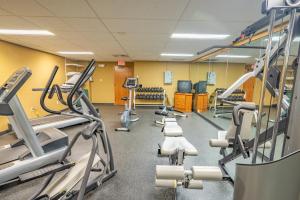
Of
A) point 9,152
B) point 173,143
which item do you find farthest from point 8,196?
point 173,143

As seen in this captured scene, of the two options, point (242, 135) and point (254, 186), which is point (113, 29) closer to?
point (242, 135)

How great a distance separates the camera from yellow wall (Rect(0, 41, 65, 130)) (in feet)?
13.6

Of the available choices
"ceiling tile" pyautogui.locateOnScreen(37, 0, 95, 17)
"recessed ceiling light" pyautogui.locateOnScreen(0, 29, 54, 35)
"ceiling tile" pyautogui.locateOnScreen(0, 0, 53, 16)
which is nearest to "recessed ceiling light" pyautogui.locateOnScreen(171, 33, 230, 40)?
"ceiling tile" pyautogui.locateOnScreen(37, 0, 95, 17)

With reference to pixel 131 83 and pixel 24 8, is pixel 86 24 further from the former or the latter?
pixel 131 83

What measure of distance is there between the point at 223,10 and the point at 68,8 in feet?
6.51

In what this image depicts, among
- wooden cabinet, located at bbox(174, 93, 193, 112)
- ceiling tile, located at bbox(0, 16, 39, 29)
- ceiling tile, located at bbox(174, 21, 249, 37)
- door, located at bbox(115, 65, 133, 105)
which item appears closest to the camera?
ceiling tile, located at bbox(0, 16, 39, 29)

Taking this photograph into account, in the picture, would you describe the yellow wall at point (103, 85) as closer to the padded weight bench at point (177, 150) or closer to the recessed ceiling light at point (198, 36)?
the recessed ceiling light at point (198, 36)

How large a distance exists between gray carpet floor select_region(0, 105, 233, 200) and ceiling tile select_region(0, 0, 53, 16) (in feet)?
7.34

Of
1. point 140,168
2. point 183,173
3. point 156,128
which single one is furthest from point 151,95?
point 183,173

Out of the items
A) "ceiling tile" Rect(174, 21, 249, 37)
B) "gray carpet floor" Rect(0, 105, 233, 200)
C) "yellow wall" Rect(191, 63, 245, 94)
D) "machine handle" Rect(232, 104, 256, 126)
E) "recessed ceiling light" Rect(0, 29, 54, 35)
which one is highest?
"ceiling tile" Rect(174, 21, 249, 37)

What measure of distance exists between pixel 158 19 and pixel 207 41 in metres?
1.81

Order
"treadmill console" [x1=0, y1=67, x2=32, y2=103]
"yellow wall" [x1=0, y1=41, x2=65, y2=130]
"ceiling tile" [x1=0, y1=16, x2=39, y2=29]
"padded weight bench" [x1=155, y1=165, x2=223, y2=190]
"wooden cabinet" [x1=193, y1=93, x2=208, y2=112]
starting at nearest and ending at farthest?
"padded weight bench" [x1=155, y1=165, x2=223, y2=190], "treadmill console" [x1=0, y1=67, x2=32, y2=103], "ceiling tile" [x1=0, y1=16, x2=39, y2=29], "yellow wall" [x1=0, y1=41, x2=65, y2=130], "wooden cabinet" [x1=193, y1=93, x2=208, y2=112]

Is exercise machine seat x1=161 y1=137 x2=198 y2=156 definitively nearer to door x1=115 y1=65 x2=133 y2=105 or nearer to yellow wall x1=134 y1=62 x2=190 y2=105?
yellow wall x1=134 y1=62 x2=190 y2=105

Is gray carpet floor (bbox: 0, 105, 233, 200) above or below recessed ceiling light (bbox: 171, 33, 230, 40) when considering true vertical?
below
